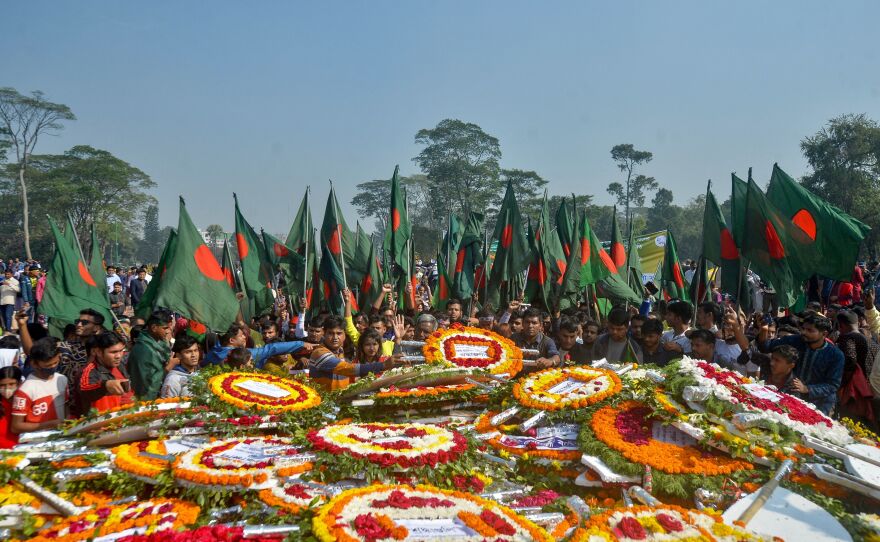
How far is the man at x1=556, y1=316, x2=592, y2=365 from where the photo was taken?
714 cm

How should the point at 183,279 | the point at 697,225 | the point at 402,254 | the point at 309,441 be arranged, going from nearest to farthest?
the point at 309,441, the point at 183,279, the point at 402,254, the point at 697,225

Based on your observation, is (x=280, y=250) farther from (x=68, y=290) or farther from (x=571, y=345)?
(x=571, y=345)

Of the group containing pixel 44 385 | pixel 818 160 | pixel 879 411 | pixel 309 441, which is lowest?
pixel 879 411

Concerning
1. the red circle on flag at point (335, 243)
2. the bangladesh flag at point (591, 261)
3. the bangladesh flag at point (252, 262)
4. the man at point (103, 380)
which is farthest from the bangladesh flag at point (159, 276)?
the bangladesh flag at point (591, 261)

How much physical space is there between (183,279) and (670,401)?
5451 mm

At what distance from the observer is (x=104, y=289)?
8.70 metres

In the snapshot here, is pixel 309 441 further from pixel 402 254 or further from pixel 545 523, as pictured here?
pixel 402 254

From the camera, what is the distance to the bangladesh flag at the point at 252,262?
10.3 meters

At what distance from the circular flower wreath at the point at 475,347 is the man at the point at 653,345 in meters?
1.49

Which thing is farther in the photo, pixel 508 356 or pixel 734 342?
pixel 734 342

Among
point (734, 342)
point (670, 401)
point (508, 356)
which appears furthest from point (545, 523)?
point (734, 342)

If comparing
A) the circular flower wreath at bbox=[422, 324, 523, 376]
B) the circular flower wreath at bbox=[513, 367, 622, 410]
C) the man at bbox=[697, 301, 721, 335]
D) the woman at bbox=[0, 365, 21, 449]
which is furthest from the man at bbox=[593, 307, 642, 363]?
the woman at bbox=[0, 365, 21, 449]

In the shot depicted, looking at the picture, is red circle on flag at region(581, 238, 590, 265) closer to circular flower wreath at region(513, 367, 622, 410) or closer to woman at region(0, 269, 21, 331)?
circular flower wreath at region(513, 367, 622, 410)

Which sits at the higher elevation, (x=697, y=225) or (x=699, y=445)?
(x=697, y=225)
